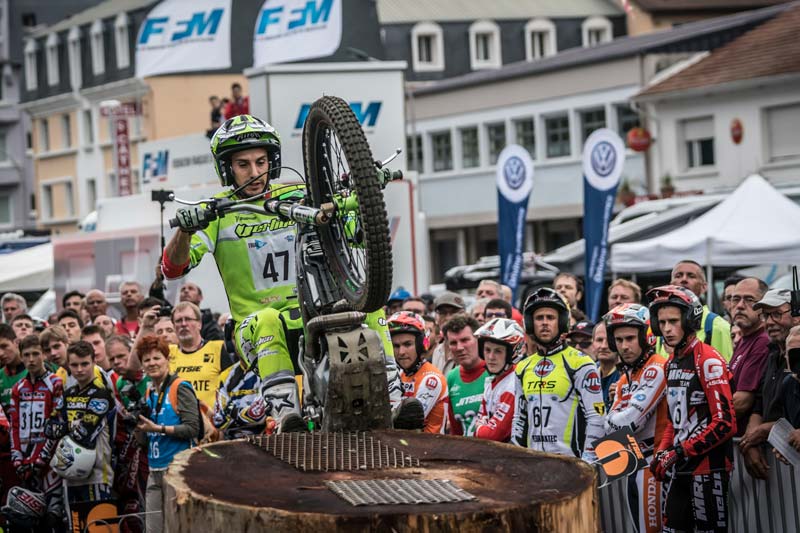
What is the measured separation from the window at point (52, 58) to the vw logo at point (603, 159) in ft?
197

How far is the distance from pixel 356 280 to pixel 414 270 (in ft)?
37.6

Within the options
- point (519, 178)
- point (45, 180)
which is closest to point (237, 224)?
point (519, 178)

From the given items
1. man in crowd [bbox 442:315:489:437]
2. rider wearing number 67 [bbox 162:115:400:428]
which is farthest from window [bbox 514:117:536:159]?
rider wearing number 67 [bbox 162:115:400:428]

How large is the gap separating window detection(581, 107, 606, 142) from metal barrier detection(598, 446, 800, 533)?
1617 inches

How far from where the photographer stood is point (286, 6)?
27828 millimetres

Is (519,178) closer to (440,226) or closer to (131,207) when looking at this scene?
(131,207)

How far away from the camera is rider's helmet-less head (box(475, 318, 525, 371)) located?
9.77m

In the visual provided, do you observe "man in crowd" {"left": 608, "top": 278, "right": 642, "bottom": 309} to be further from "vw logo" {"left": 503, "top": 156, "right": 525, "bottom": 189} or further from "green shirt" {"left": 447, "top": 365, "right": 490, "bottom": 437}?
"vw logo" {"left": 503, "top": 156, "right": 525, "bottom": 189}

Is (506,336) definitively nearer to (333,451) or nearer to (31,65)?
(333,451)

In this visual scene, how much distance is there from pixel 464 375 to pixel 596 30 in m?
61.5

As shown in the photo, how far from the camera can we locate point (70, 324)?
47.6 feet

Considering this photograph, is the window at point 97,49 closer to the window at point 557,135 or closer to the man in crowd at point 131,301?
the window at point 557,135

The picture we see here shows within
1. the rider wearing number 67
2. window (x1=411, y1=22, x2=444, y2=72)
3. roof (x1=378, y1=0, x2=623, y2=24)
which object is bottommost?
the rider wearing number 67

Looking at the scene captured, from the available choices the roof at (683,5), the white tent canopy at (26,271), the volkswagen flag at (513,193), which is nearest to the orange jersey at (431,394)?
the volkswagen flag at (513,193)
